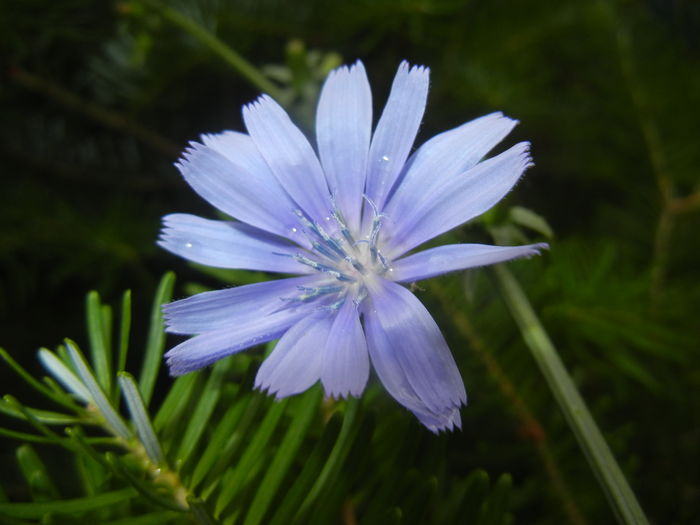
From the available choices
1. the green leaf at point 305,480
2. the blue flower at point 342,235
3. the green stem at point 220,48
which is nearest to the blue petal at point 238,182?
the blue flower at point 342,235

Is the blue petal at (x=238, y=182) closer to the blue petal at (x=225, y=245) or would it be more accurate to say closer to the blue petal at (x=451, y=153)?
the blue petal at (x=225, y=245)

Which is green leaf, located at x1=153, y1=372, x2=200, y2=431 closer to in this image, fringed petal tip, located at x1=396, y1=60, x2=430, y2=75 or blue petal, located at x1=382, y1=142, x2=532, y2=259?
blue petal, located at x1=382, y1=142, x2=532, y2=259

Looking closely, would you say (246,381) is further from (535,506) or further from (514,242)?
(535,506)

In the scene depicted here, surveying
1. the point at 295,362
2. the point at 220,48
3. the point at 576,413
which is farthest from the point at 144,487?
the point at 220,48

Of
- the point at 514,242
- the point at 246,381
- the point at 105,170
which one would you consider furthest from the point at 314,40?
the point at 246,381

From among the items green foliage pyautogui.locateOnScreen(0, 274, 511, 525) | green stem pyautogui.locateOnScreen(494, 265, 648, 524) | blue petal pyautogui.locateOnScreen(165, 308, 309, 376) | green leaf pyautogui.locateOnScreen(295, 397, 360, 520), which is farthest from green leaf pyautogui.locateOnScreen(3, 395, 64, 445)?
green stem pyautogui.locateOnScreen(494, 265, 648, 524)

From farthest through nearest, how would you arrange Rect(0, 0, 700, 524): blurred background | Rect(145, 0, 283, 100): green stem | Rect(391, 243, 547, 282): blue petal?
Rect(145, 0, 283, 100): green stem → Rect(0, 0, 700, 524): blurred background → Rect(391, 243, 547, 282): blue petal
